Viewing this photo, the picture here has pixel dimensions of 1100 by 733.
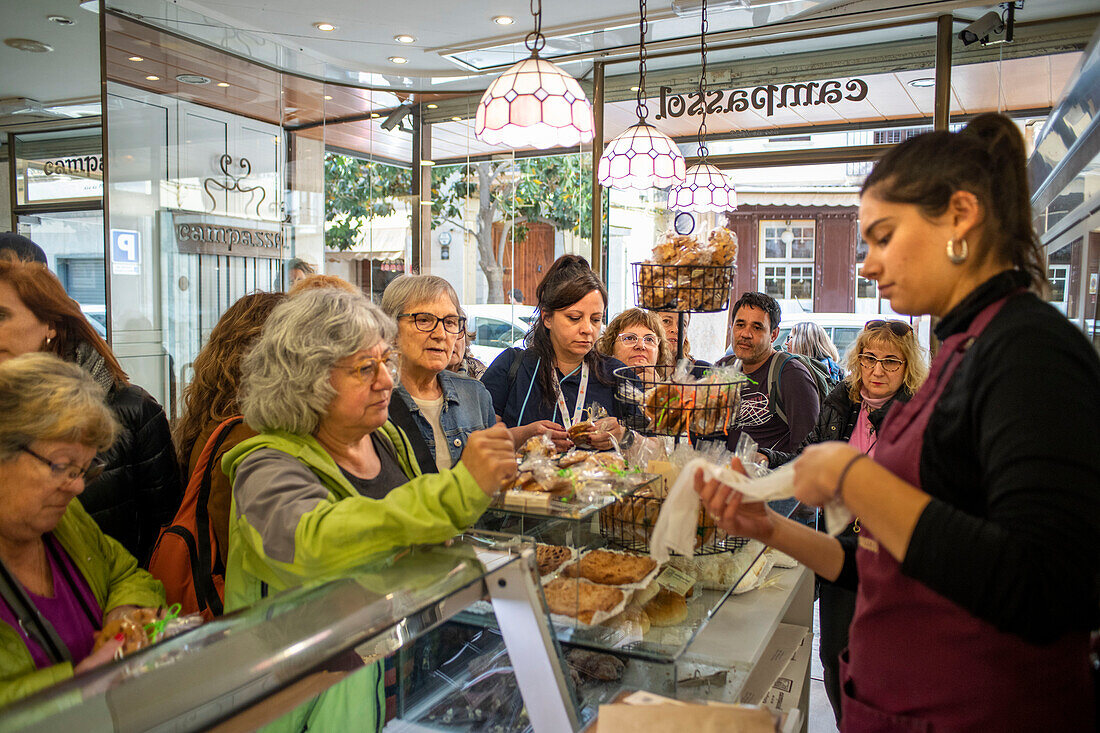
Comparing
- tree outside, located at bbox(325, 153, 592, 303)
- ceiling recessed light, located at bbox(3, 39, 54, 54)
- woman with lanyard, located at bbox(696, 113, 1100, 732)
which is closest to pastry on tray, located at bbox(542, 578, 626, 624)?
woman with lanyard, located at bbox(696, 113, 1100, 732)

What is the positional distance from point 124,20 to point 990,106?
22.2 ft

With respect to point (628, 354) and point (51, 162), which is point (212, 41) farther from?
point (628, 354)

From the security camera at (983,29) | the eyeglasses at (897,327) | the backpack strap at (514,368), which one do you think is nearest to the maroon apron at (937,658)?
the backpack strap at (514,368)

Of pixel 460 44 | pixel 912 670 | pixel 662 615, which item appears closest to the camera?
pixel 912 670

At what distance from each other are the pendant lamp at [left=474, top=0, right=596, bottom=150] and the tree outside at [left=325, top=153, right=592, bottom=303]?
4.43 m

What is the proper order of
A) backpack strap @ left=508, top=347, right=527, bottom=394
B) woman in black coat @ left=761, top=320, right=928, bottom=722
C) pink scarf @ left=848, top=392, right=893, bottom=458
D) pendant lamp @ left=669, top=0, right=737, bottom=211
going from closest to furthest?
backpack strap @ left=508, top=347, right=527, bottom=394, woman in black coat @ left=761, top=320, right=928, bottom=722, pink scarf @ left=848, top=392, right=893, bottom=458, pendant lamp @ left=669, top=0, right=737, bottom=211

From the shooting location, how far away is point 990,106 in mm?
6402

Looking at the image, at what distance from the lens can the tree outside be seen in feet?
25.2

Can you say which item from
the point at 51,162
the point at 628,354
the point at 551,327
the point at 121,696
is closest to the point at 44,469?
the point at 121,696

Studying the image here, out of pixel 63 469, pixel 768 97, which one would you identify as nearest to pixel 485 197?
pixel 768 97

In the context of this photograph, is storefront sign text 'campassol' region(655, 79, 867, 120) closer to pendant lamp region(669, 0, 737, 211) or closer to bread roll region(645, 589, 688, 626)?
pendant lamp region(669, 0, 737, 211)

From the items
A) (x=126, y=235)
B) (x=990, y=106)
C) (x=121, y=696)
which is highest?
(x=990, y=106)

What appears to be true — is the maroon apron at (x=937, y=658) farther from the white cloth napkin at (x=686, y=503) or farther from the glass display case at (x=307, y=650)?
the glass display case at (x=307, y=650)

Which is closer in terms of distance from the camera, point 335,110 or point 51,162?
point 51,162
